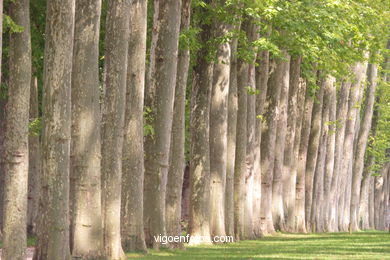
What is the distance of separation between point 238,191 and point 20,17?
14.7m

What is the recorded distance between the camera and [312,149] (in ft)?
149

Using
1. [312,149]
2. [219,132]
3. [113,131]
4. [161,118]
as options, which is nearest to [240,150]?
[219,132]

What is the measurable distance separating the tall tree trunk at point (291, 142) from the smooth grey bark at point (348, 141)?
679 cm

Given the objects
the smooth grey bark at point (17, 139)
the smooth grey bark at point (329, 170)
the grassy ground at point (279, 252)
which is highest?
the smooth grey bark at point (329, 170)

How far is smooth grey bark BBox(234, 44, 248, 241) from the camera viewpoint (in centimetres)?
3147

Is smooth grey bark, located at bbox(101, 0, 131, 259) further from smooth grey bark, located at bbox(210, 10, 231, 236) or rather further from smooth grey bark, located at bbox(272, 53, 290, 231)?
smooth grey bark, located at bbox(272, 53, 290, 231)

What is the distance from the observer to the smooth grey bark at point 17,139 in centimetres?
1842

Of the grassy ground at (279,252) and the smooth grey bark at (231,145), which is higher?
the smooth grey bark at (231,145)

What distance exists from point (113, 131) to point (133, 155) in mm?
1891

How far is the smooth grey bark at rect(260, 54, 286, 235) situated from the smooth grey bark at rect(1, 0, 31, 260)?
63.5 feet

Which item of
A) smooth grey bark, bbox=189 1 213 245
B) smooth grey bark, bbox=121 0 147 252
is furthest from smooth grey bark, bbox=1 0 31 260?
smooth grey bark, bbox=189 1 213 245

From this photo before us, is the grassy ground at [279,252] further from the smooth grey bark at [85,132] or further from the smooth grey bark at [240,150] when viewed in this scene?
the smooth grey bark at [85,132]

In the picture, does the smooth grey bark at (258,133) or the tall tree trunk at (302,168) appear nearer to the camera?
the smooth grey bark at (258,133)

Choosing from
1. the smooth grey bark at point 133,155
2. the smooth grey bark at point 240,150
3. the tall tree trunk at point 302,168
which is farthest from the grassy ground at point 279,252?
the tall tree trunk at point 302,168
